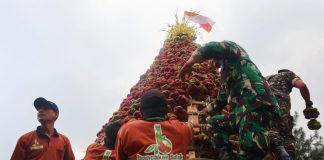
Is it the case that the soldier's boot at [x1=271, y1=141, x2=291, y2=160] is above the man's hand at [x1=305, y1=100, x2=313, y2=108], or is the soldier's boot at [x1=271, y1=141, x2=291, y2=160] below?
below

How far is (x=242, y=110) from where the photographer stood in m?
2.54

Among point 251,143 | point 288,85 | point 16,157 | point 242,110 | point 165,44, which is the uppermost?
point 165,44

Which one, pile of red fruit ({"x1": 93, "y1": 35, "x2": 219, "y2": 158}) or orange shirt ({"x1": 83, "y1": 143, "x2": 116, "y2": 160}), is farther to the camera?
pile of red fruit ({"x1": 93, "y1": 35, "x2": 219, "y2": 158})

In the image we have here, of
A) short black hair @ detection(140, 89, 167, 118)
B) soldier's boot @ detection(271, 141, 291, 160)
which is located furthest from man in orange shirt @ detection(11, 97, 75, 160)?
soldier's boot @ detection(271, 141, 291, 160)

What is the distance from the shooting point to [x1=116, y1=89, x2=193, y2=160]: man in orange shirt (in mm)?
2406

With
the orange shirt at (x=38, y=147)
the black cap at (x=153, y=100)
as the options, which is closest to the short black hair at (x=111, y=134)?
the orange shirt at (x=38, y=147)

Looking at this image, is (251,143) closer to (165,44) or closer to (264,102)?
(264,102)

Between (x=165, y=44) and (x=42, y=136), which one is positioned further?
(x=165, y=44)

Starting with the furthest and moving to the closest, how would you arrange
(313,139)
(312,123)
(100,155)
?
1. (313,139)
2. (312,123)
3. (100,155)

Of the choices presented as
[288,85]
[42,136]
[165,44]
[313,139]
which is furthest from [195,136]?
[313,139]

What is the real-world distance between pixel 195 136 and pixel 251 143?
0.65m

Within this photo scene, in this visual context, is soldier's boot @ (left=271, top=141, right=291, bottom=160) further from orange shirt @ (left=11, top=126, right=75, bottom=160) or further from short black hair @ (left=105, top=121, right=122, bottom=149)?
orange shirt @ (left=11, top=126, right=75, bottom=160)

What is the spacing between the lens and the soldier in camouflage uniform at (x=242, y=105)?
244 cm

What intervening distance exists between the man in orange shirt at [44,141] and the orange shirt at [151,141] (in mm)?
1032
